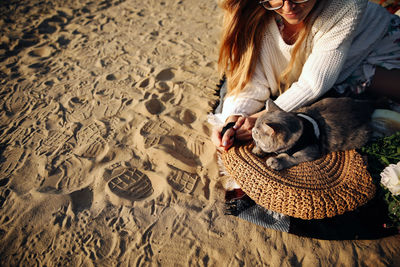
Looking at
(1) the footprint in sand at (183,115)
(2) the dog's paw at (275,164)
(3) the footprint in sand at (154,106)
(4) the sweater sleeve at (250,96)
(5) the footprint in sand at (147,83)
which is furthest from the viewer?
(5) the footprint in sand at (147,83)

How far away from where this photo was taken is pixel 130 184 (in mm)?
2080

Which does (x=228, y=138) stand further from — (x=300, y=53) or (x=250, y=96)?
(x=300, y=53)

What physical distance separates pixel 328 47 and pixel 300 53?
24 cm

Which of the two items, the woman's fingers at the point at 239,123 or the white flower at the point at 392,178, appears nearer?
the white flower at the point at 392,178

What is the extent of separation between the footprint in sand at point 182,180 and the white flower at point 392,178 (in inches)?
60.1

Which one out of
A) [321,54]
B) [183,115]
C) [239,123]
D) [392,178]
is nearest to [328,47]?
[321,54]

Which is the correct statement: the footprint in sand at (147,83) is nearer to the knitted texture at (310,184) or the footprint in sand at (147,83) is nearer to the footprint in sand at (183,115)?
the footprint in sand at (183,115)

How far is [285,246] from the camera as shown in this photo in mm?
1708

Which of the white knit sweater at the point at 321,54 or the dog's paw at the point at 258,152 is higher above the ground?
the white knit sweater at the point at 321,54

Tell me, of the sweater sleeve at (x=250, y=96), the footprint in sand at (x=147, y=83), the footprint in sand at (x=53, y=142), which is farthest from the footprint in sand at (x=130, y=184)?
the footprint in sand at (x=147, y=83)

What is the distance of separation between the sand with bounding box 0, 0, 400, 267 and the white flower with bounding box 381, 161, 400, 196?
57 centimetres

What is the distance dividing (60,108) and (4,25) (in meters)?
3.46

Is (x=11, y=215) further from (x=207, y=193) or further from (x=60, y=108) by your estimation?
(x=207, y=193)

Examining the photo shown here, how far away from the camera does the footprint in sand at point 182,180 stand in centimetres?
207
